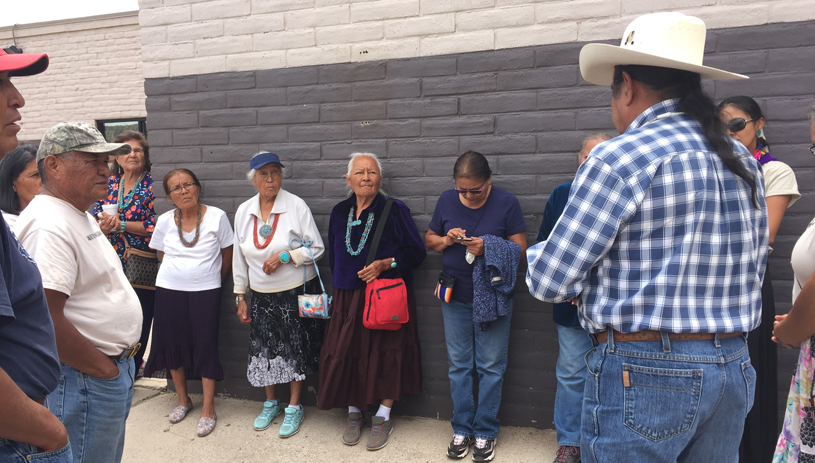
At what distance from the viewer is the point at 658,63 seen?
5.55 feet

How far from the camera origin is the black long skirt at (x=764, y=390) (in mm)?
2988

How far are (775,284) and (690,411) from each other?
7.48 feet

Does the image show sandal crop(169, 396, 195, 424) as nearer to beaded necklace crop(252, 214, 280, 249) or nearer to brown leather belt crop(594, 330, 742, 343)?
beaded necklace crop(252, 214, 280, 249)

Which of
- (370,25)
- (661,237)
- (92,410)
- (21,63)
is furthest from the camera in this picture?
(370,25)

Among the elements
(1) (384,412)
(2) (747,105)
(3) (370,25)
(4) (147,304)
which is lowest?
(1) (384,412)

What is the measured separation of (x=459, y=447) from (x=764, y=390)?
1.85 metres

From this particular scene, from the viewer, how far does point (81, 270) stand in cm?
218

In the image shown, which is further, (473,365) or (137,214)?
(137,214)

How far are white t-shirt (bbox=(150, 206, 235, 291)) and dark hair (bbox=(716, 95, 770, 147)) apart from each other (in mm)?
3624

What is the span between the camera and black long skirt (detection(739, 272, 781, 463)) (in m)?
2.99

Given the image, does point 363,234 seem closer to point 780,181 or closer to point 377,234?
point 377,234

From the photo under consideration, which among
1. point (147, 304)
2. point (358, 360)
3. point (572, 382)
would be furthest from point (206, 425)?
point (572, 382)

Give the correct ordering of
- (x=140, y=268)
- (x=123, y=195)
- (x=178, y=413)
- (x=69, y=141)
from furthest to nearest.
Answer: (x=123, y=195) → (x=140, y=268) → (x=178, y=413) → (x=69, y=141)

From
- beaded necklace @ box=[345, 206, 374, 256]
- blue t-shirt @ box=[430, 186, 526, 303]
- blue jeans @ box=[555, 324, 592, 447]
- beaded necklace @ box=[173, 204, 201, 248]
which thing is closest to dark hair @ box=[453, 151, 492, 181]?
blue t-shirt @ box=[430, 186, 526, 303]
